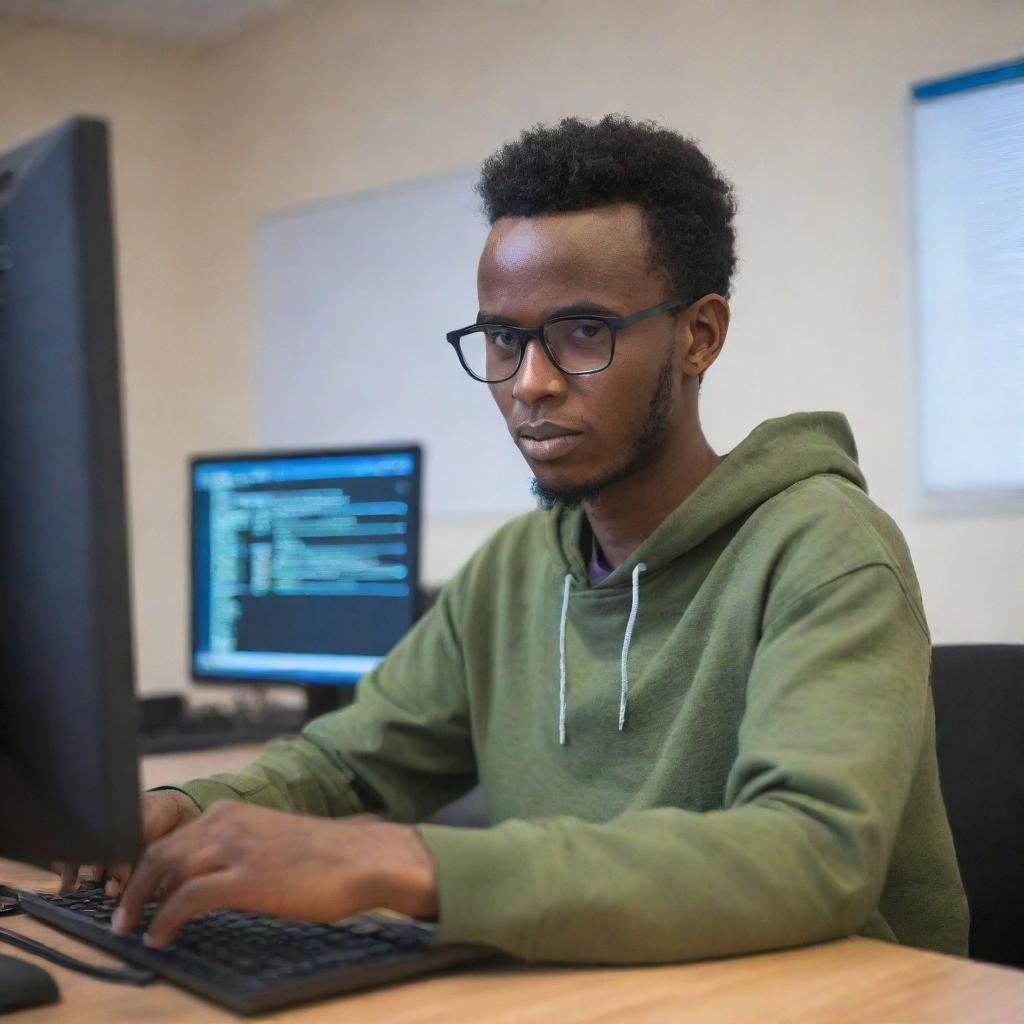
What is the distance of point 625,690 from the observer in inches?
48.7

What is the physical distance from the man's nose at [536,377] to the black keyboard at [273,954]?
0.49 meters

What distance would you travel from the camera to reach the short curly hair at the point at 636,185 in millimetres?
1258

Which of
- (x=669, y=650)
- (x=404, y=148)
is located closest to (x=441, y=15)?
(x=404, y=148)

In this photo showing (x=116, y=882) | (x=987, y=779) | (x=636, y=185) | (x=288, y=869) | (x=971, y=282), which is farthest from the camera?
(x=971, y=282)

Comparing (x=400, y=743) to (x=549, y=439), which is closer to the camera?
(x=549, y=439)

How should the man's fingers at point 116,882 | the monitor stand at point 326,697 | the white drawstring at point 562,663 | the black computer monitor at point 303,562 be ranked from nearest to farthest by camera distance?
the man's fingers at point 116,882
the white drawstring at point 562,663
the black computer monitor at point 303,562
the monitor stand at point 326,697

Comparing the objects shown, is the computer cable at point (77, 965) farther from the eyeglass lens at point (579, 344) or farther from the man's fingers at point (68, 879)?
the eyeglass lens at point (579, 344)

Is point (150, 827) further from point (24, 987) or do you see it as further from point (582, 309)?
point (582, 309)

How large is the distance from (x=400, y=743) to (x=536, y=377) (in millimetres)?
452

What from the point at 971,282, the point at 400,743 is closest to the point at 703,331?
the point at 400,743

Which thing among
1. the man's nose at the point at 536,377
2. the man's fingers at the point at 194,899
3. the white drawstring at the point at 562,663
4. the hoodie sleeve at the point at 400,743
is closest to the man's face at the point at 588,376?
the man's nose at the point at 536,377

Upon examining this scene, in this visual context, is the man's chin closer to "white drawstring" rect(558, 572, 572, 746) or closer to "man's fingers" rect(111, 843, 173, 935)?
"white drawstring" rect(558, 572, 572, 746)

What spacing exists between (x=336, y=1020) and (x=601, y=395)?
645 mm

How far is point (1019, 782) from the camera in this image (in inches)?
55.2
